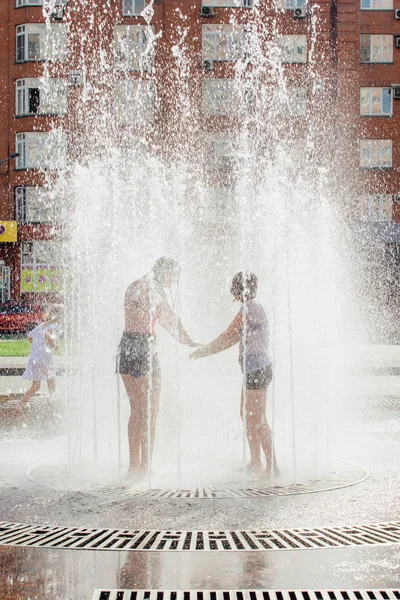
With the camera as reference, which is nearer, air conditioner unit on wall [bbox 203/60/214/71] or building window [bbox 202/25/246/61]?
air conditioner unit on wall [bbox 203/60/214/71]

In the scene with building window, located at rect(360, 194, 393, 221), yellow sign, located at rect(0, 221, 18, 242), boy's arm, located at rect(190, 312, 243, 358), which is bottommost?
boy's arm, located at rect(190, 312, 243, 358)

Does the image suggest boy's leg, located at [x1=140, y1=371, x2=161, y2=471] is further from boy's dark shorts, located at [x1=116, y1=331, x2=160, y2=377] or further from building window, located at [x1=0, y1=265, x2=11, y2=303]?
building window, located at [x1=0, y1=265, x2=11, y2=303]

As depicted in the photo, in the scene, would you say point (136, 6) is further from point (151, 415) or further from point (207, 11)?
point (151, 415)

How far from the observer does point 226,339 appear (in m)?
6.96

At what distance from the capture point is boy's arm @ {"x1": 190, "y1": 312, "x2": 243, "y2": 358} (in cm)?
676

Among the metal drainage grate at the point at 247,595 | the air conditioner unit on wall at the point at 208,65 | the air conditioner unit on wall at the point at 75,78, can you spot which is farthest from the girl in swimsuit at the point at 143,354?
the air conditioner unit on wall at the point at 75,78

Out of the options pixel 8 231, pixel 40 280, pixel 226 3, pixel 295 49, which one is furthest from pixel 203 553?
pixel 226 3

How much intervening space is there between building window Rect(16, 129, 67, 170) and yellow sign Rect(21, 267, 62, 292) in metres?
4.65

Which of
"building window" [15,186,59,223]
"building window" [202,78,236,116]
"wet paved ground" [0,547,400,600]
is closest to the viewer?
"wet paved ground" [0,547,400,600]

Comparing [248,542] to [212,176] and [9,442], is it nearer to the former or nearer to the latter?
[9,442]

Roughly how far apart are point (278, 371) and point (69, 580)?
9.73 metres

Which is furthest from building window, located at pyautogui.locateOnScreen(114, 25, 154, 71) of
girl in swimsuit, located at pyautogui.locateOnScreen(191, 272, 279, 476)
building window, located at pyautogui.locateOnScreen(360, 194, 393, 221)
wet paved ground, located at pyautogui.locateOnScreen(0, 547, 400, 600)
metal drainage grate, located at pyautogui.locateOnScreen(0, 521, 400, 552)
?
wet paved ground, located at pyautogui.locateOnScreen(0, 547, 400, 600)

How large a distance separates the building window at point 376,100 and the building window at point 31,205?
1507 centimetres

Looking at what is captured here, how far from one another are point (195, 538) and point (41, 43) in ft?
116
